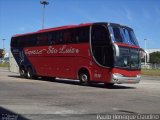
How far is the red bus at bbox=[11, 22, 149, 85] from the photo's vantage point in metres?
22.2

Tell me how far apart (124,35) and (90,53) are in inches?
90.0

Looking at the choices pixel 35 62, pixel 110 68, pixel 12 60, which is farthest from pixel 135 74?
pixel 12 60

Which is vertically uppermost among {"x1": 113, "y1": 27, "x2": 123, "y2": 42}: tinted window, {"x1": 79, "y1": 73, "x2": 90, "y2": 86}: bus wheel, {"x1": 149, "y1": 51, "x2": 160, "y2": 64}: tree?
{"x1": 149, "y1": 51, "x2": 160, "y2": 64}: tree

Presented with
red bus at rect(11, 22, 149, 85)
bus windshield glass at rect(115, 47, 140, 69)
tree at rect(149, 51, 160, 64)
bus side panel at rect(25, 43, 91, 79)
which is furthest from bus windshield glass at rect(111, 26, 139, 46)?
tree at rect(149, 51, 160, 64)

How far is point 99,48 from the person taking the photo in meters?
22.8

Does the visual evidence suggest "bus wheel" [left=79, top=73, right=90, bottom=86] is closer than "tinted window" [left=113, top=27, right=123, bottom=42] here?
No

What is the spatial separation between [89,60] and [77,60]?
1368 mm

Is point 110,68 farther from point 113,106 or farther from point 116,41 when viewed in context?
point 113,106

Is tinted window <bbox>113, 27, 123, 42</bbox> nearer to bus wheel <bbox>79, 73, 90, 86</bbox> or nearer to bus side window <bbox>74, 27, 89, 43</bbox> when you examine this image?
bus side window <bbox>74, 27, 89, 43</bbox>

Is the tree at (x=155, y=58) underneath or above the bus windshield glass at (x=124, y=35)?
above

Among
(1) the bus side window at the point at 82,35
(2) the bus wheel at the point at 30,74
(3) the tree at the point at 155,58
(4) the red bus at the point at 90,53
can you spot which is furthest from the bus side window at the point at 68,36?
(3) the tree at the point at 155,58

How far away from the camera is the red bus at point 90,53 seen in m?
22.2

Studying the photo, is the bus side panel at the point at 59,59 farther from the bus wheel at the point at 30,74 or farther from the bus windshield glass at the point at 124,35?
the bus windshield glass at the point at 124,35

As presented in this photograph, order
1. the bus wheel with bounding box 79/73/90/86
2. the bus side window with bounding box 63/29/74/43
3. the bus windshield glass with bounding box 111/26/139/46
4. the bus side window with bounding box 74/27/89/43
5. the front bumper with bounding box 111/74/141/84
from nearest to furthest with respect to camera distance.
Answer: the front bumper with bounding box 111/74/141/84 < the bus windshield glass with bounding box 111/26/139/46 < the bus side window with bounding box 74/27/89/43 < the bus wheel with bounding box 79/73/90/86 < the bus side window with bounding box 63/29/74/43
